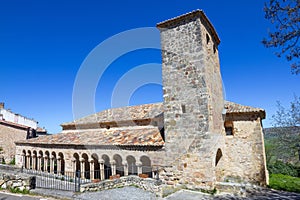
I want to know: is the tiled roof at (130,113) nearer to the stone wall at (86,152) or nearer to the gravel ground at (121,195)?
the stone wall at (86,152)

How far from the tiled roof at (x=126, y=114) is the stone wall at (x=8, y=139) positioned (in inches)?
270

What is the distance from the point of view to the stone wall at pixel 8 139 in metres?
21.1

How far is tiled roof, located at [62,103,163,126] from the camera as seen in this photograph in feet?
52.6

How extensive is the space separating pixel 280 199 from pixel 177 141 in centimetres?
493

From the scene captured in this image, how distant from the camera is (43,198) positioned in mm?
7465

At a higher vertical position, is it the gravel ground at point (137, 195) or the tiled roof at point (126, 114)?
the tiled roof at point (126, 114)

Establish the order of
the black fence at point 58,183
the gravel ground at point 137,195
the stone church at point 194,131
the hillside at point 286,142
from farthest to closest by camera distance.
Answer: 1. the hillside at point 286,142
2. the stone church at point 194,131
3. the black fence at point 58,183
4. the gravel ground at point 137,195

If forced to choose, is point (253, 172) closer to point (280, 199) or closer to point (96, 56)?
point (280, 199)

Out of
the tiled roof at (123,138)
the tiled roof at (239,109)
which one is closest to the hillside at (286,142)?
the tiled roof at (239,109)

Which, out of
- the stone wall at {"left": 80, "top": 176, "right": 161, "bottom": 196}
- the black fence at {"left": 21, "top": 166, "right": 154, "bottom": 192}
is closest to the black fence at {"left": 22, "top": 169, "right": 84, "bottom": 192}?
the black fence at {"left": 21, "top": 166, "right": 154, "bottom": 192}

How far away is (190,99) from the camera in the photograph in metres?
10.3

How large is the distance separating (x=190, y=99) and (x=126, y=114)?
8.16 meters

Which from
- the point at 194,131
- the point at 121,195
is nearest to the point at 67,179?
the point at 121,195

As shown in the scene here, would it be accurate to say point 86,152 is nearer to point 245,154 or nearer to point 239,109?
point 245,154
